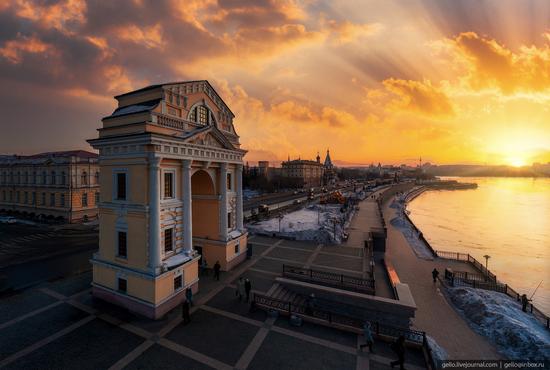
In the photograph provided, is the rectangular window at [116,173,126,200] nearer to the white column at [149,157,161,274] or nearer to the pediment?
the white column at [149,157,161,274]

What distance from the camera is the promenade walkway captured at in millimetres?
14406

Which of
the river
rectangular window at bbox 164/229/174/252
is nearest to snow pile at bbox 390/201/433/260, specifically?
the river

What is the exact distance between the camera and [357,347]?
12453 mm

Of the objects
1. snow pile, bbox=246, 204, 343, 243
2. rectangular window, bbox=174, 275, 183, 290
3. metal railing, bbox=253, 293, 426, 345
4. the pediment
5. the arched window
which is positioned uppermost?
the arched window

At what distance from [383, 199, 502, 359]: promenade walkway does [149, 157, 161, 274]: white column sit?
635 inches

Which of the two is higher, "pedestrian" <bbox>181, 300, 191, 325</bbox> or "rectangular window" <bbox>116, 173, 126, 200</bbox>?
"rectangular window" <bbox>116, 173, 126, 200</bbox>

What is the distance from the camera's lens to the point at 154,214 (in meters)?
14.5

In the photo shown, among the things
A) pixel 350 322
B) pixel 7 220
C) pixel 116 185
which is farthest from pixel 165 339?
pixel 7 220

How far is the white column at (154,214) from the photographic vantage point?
14.4 meters

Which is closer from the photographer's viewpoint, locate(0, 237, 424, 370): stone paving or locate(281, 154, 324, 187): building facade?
locate(0, 237, 424, 370): stone paving

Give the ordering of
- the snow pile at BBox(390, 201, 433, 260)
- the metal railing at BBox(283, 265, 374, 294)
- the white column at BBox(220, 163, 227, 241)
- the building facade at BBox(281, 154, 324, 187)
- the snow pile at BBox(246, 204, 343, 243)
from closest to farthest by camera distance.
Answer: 1. the metal railing at BBox(283, 265, 374, 294)
2. the white column at BBox(220, 163, 227, 241)
3. the snow pile at BBox(390, 201, 433, 260)
4. the snow pile at BBox(246, 204, 343, 243)
5. the building facade at BBox(281, 154, 324, 187)

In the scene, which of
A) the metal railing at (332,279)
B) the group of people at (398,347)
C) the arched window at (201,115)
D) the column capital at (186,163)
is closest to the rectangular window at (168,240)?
the column capital at (186,163)

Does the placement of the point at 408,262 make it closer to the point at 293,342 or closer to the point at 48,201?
the point at 293,342

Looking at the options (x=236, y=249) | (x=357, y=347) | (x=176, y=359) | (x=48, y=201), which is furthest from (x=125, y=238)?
(x=48, y=201)
